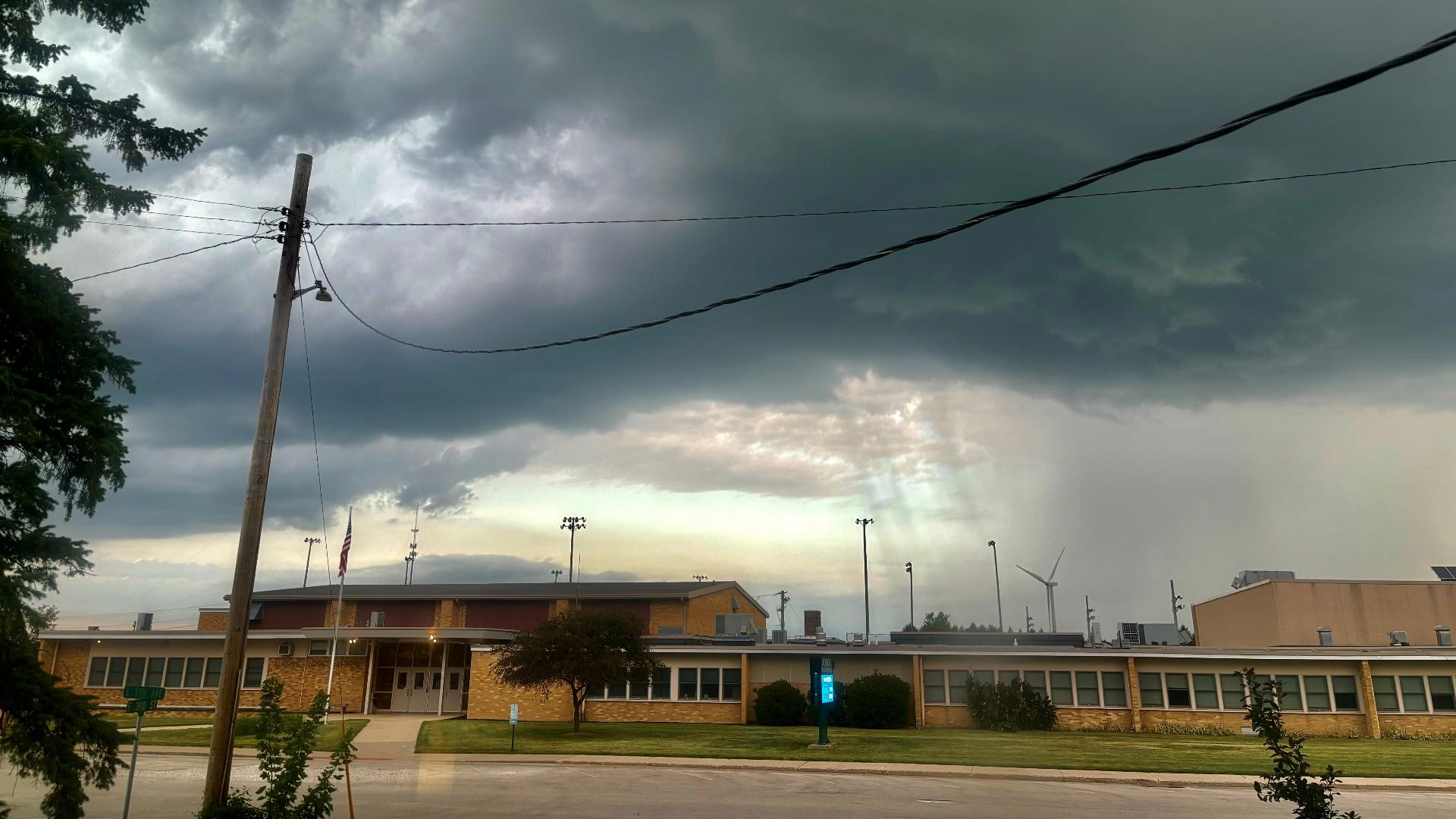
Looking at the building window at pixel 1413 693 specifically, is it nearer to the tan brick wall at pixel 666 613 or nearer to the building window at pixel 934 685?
the building window at pixel 934 685

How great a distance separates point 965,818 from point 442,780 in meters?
12.8

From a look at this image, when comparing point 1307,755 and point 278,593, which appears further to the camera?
point 278,593

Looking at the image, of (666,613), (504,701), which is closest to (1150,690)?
(666,613)

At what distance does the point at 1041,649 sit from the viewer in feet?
138

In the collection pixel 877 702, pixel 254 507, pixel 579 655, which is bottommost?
pixel 877 702

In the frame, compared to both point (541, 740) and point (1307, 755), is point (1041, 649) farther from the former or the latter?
point (541, 740)

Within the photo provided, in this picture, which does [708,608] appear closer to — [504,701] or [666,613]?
[666,613]

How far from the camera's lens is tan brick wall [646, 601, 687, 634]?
56625 mm

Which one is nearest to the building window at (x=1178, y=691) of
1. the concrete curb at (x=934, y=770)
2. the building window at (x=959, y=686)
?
the building window at (x=959, y=686)

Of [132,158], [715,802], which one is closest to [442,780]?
[715,802]

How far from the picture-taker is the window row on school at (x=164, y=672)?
161 feet

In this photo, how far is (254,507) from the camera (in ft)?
45.4

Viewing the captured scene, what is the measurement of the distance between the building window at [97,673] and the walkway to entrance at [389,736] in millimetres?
15765

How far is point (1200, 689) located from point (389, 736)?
33888mm
